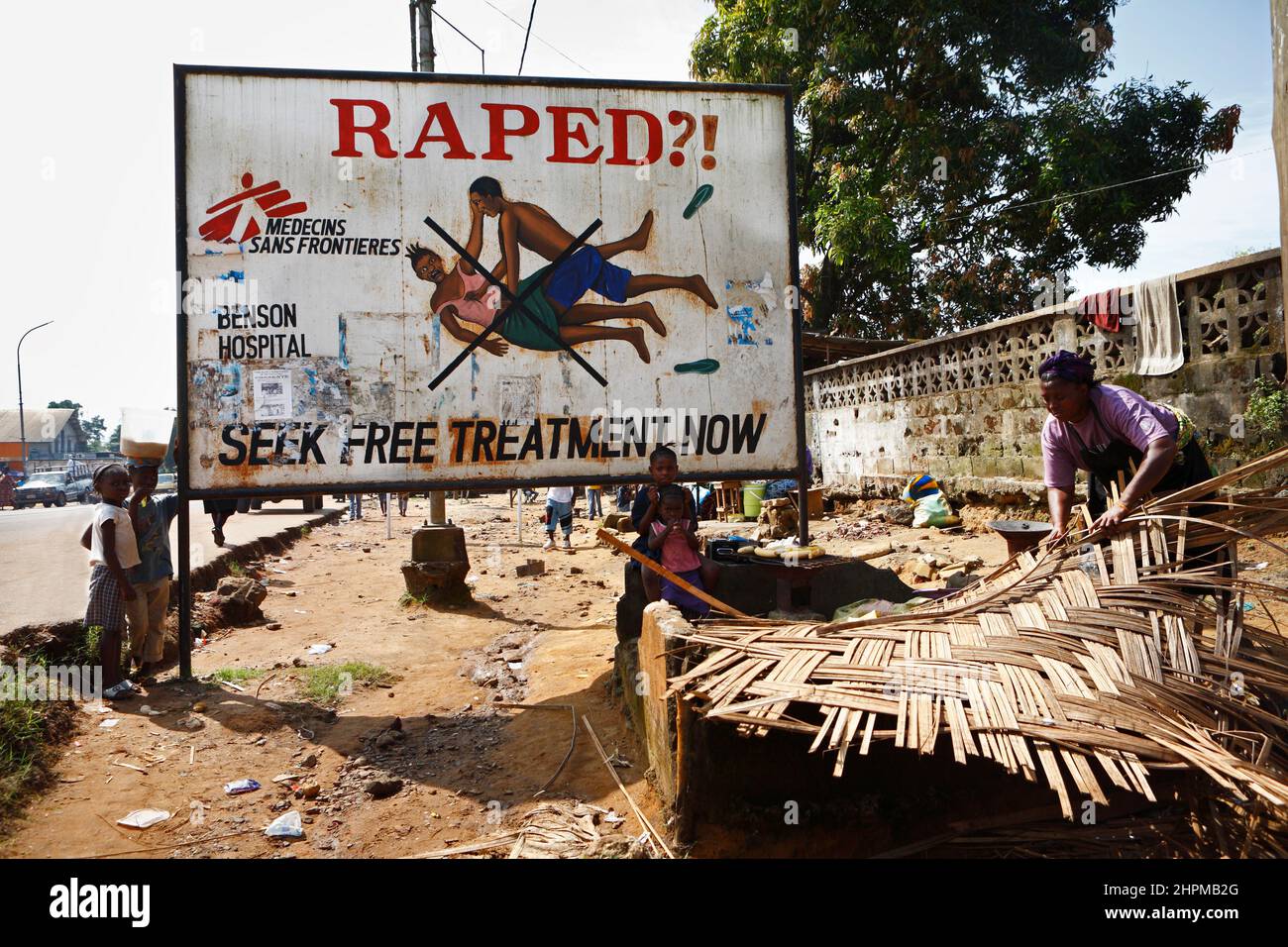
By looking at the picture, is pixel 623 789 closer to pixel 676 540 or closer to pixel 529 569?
pixel 676 540

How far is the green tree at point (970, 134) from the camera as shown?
14.0m

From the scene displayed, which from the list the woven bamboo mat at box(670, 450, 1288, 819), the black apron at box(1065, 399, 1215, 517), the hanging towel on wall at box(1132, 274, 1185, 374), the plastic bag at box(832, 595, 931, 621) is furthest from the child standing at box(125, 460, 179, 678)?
the hanging towel on wall at box(1132, 274, 1185, 374)

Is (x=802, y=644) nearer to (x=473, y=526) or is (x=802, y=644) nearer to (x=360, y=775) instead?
(x=360, y=775)

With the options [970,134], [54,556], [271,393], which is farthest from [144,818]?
[970,134]

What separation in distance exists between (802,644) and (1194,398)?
21.5ft

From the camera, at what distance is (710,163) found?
19.3ft

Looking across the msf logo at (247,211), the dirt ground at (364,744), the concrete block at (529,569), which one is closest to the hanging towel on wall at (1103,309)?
the dirt ground at (364,744)

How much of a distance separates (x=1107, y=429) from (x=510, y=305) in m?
4.05

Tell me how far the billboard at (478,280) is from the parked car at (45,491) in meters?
27.9

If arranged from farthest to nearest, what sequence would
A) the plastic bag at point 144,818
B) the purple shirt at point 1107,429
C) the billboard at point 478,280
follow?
the billboard at point 478,280, the plastic bag at point 144,818, the purple shirt at point 1107,429

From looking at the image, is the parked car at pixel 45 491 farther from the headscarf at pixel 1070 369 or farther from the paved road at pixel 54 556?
the headscarf at pixel 1070 369

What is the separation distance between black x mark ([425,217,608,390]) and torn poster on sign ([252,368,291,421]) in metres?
1.03

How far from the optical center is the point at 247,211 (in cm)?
532
